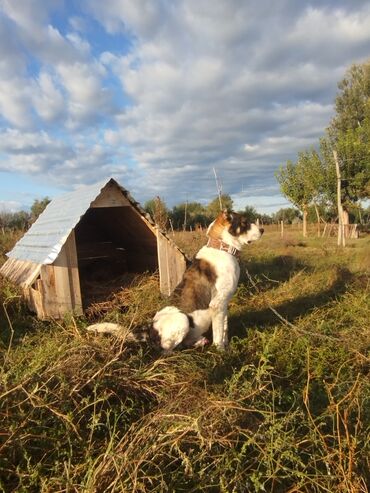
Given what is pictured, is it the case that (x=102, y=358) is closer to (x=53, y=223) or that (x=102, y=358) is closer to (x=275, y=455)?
(x=275, y=455)

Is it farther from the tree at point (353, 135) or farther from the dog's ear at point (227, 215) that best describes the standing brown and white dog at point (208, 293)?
the tree at point (353, 135)

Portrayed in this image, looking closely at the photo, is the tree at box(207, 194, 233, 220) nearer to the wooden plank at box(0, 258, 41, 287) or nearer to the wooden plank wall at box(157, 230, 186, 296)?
the wooden plank wall at box(157, 230, 186, 296)

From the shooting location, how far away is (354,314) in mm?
6410

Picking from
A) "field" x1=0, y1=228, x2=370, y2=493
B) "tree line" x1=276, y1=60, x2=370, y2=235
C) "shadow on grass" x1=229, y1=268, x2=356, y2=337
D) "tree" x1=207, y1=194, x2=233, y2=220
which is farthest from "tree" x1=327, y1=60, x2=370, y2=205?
"field" x1=0, y1=228, x2=370, y2=493

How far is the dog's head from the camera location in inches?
222

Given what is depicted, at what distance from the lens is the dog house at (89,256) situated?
6230 mm

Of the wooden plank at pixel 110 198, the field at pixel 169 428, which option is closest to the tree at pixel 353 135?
the wooden plank at pixel 110 198

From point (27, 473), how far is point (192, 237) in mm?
9933

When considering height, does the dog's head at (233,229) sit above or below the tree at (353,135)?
below

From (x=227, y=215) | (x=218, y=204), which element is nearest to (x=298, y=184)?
(x=218, y=204)

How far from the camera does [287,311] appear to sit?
6902 mm

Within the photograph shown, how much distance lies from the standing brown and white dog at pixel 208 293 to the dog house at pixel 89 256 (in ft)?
5.59

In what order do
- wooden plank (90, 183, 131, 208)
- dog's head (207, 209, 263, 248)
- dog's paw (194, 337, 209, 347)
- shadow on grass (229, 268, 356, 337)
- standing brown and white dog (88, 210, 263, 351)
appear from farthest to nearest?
1. wooden plank (90, 183, 131, 208)
2. shadow on grass (229, 268, 356, 337)
3. dog's head (207, 209, 263, 248)
4. dog's paw (194, 337, 209, 347)
5. standing brown and white dog (88, 210, 263, 351)

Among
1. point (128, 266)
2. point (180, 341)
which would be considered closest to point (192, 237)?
point (128, 266)
